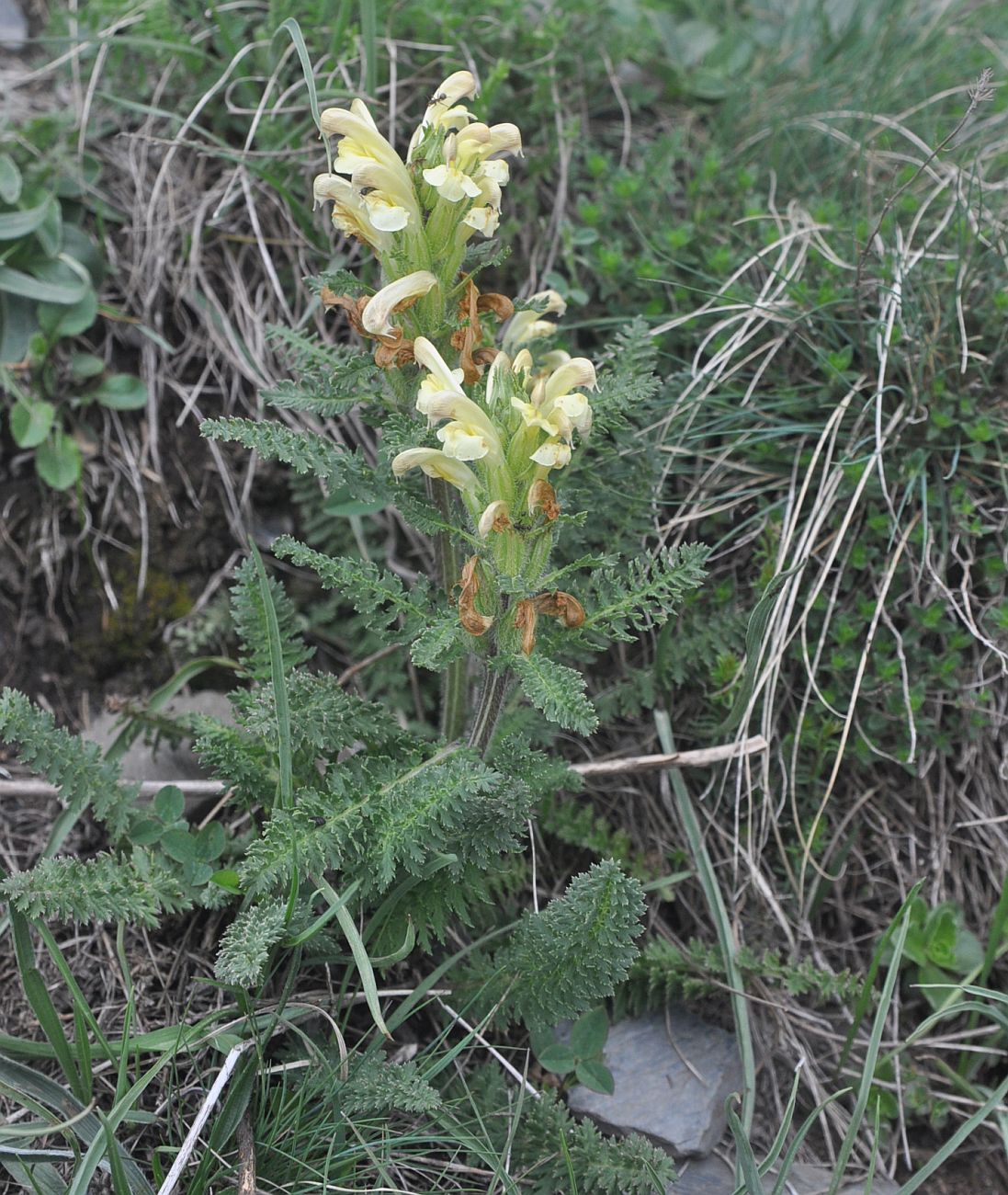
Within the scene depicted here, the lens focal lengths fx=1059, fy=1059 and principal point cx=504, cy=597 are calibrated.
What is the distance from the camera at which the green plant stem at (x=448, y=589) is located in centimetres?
206

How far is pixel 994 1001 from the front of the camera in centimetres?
238

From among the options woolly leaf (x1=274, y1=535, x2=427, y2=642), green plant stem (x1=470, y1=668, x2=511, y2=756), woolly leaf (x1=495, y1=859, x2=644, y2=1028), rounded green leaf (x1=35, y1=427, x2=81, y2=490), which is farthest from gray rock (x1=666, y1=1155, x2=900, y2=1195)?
rounded green leaf (x1=35, y1=427, x2=81, y2=490)

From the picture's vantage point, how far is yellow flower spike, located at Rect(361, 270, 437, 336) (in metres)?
1.83

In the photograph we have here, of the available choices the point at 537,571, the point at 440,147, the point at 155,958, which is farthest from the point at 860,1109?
the point at 440,147

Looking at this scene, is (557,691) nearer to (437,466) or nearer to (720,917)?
(437,466)

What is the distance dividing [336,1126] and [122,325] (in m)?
2.14

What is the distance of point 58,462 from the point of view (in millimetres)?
2754

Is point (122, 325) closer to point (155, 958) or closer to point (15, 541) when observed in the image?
point (15, 541)

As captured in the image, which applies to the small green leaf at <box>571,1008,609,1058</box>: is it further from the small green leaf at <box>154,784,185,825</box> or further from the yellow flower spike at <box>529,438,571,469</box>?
the yellow flower spike at <box>529,438,571,469</box>

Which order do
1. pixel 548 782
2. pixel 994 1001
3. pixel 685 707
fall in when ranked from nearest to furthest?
pixel 548 782 → pixel 994 1001 → pixel 685 707

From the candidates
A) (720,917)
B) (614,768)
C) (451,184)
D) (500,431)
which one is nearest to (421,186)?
(451,184)

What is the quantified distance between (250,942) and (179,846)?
47 centimetres

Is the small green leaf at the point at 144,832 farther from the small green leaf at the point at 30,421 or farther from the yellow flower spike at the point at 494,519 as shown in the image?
the small green leaf at the point at 30,421

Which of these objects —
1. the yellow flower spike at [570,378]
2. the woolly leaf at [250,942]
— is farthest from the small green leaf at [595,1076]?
the yellow flower spike at [570,378]
